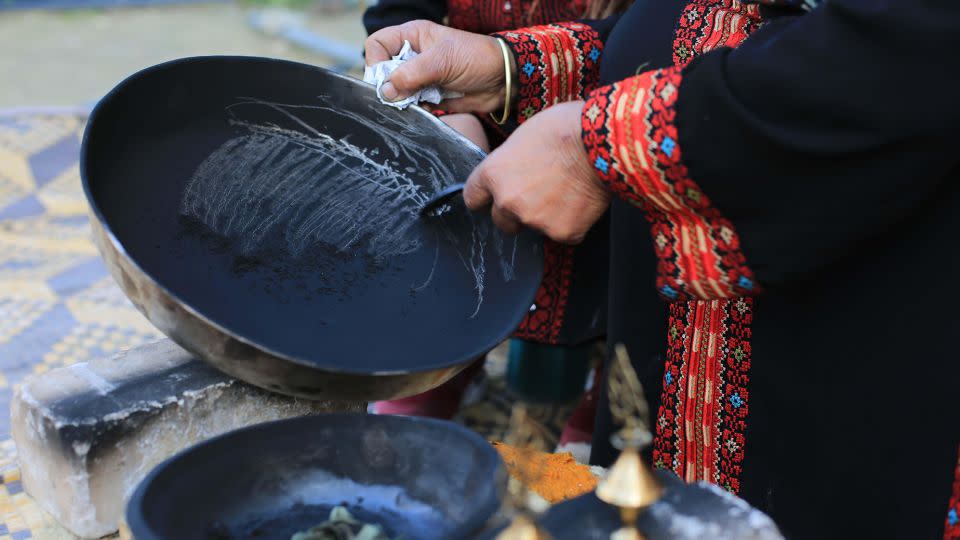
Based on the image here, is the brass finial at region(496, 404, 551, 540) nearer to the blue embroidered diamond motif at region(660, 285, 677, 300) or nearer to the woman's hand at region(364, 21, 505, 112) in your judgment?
the blue embroidered diamond motif at region(660, 285, 677, 300)

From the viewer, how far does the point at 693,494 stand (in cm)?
86

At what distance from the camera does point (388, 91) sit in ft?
4.19

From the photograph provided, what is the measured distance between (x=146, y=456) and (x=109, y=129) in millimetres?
381

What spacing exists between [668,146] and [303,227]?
0.51 meters

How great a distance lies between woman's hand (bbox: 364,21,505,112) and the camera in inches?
51.5

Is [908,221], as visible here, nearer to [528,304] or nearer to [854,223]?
[854,223]

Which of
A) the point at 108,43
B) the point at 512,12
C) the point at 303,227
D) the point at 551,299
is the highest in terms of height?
the point at 512,12

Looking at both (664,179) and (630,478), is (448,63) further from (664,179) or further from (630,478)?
(630,478)

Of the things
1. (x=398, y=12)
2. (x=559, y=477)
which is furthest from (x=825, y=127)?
(x=398, y=12)

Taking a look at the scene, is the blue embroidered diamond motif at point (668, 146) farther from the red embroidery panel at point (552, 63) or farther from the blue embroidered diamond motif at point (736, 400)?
the red embroidery panel at point (552, 63)

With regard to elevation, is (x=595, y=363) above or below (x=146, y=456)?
below

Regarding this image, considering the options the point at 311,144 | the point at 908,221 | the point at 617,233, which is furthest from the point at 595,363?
the point at 908,221

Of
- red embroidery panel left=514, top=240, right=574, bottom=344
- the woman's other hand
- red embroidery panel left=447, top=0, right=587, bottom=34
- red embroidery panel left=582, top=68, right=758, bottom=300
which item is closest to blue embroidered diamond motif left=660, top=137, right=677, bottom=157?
red embroidery panel left=582, top=68, right=758, bottom=300

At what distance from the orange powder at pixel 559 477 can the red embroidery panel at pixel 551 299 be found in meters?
0.54
